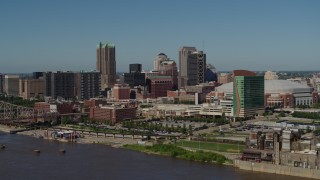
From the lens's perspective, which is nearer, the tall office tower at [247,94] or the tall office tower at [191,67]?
the tall office tower at [247,94]

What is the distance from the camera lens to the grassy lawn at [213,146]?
23.9m

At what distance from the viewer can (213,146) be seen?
83.0ft

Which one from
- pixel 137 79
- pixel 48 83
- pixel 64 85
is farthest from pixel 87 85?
pixel 137 79

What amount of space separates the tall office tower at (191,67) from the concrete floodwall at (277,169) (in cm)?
4145

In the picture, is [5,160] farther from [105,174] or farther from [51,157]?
[105,174]

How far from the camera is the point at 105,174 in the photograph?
19.4 m

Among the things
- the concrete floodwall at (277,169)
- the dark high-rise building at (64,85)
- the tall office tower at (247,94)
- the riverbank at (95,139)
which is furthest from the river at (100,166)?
the dark high-rise building at (64,85)

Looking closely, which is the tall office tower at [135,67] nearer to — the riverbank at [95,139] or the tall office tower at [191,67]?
the tall office tower at [191,67]

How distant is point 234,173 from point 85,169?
5741 mm

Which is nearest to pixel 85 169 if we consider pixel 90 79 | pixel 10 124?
pixel 10 124

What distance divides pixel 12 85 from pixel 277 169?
5244 centimetres

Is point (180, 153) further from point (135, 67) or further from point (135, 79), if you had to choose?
point (135, 67)

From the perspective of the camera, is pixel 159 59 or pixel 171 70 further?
pixel 159 59

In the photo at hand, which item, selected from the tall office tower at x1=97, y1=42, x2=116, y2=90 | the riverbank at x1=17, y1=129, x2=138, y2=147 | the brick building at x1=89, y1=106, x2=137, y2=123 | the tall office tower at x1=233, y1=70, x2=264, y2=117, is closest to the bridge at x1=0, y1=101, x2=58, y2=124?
the brick building at x1=89, y1=106, x2=137, y2=123
